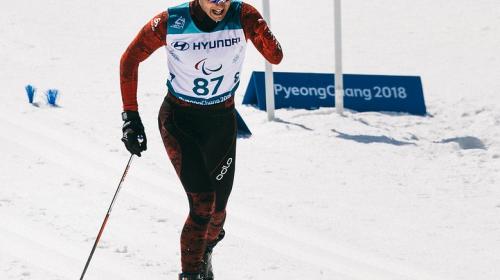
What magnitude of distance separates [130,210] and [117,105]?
3.29 meters

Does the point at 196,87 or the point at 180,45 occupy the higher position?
the point at 180,45

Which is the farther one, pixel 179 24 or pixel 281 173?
pixel 281 173

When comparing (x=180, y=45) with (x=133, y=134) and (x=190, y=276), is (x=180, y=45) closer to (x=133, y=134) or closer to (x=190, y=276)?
(x=133, y=134)

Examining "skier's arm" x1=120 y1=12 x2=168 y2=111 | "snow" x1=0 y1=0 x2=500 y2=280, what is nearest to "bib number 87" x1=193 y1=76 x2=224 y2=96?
"skier's arm" x1=120 y1=12 x2=168 y2=111

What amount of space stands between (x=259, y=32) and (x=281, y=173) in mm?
3692

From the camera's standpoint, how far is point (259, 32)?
535 centimetres

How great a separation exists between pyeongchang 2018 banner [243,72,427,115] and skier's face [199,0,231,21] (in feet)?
19.3

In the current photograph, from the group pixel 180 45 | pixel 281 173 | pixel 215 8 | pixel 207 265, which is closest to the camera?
pixel 215 8

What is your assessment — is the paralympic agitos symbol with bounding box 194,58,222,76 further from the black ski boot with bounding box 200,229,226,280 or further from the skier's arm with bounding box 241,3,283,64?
the black ski boot with bounding box 200,229,226,280

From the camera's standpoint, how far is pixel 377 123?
35.4 ft

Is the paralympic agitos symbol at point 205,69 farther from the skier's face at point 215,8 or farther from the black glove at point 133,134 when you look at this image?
the black glove at point 133,134

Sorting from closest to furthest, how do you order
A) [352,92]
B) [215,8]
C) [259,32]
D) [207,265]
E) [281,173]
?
[215,8]
[259,32]
[207,265]
[281,173]
[352,92]

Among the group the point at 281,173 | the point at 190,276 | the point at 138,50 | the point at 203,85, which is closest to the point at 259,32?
the point at 203,85

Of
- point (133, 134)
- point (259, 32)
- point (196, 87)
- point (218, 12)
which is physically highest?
point (218, 12)
